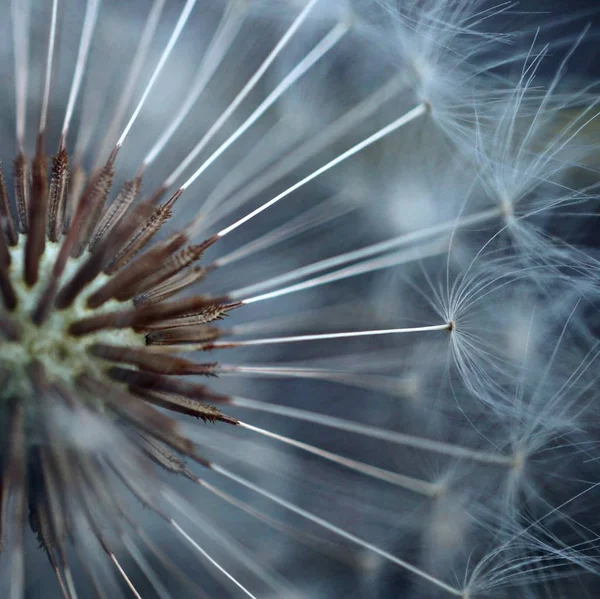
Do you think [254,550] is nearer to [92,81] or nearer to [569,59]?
[92,81]

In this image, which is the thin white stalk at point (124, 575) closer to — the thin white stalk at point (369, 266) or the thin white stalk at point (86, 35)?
the thin white stalk at point (369, 266)

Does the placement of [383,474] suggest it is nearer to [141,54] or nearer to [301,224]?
[301,224]

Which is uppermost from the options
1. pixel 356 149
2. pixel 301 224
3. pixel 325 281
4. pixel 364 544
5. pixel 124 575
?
pixel 356 149

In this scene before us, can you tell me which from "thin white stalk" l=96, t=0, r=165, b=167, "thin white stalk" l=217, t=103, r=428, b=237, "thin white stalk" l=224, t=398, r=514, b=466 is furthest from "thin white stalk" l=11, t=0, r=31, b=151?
"thin white stalk" l=224, t=398, r=514, b=466

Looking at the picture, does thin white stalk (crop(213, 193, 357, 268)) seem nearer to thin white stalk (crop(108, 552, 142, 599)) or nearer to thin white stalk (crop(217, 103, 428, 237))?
thin white stalk (crop(217, 103, 428, 237))

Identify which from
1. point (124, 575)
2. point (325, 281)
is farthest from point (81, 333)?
point (325, 281)

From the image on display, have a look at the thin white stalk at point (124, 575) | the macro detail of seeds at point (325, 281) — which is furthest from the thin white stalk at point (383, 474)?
the thin white stalk at point (124, 575)

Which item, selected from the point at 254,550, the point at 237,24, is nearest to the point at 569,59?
the point at 237,24
